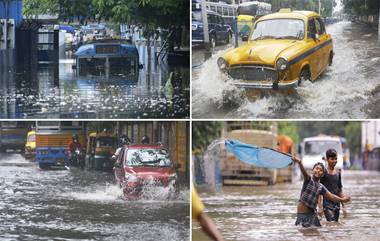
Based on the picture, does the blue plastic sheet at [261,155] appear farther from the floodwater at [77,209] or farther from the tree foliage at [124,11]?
the tree foliage at [124,11]

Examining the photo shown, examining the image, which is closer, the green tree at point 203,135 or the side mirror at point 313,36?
the side mirror at point 313,36

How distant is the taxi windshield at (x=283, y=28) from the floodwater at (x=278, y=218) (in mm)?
2007

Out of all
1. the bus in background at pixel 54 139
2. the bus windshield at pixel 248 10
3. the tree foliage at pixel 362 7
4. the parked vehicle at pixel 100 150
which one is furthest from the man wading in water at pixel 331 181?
the bus in background at pixel 54 139

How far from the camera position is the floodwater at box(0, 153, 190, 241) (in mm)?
10219

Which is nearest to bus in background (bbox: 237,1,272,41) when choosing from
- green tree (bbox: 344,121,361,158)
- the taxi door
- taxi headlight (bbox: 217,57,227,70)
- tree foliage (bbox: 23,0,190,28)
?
taxi headlight (bbox: 217,57,227,70)

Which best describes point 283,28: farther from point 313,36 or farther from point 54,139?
point 54,139

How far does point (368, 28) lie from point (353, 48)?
29 centimetres

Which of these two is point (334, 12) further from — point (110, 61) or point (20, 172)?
point (20, 172)

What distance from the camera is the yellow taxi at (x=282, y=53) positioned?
34.6 feet

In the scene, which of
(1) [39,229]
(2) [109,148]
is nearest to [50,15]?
(2) [109,148]

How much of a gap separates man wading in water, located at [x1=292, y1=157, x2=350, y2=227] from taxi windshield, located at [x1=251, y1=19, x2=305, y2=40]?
1.71m

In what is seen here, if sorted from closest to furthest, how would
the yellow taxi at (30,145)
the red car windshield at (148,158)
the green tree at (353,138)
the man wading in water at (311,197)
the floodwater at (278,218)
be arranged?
the man wading in water at (311,197) < the floodwater at (278,218) < the yellow taxi at (30,145) < the red car windshield at (148,158) < the green tree at (353,138)

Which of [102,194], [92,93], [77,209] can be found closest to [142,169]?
[102,194]

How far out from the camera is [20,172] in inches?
419
